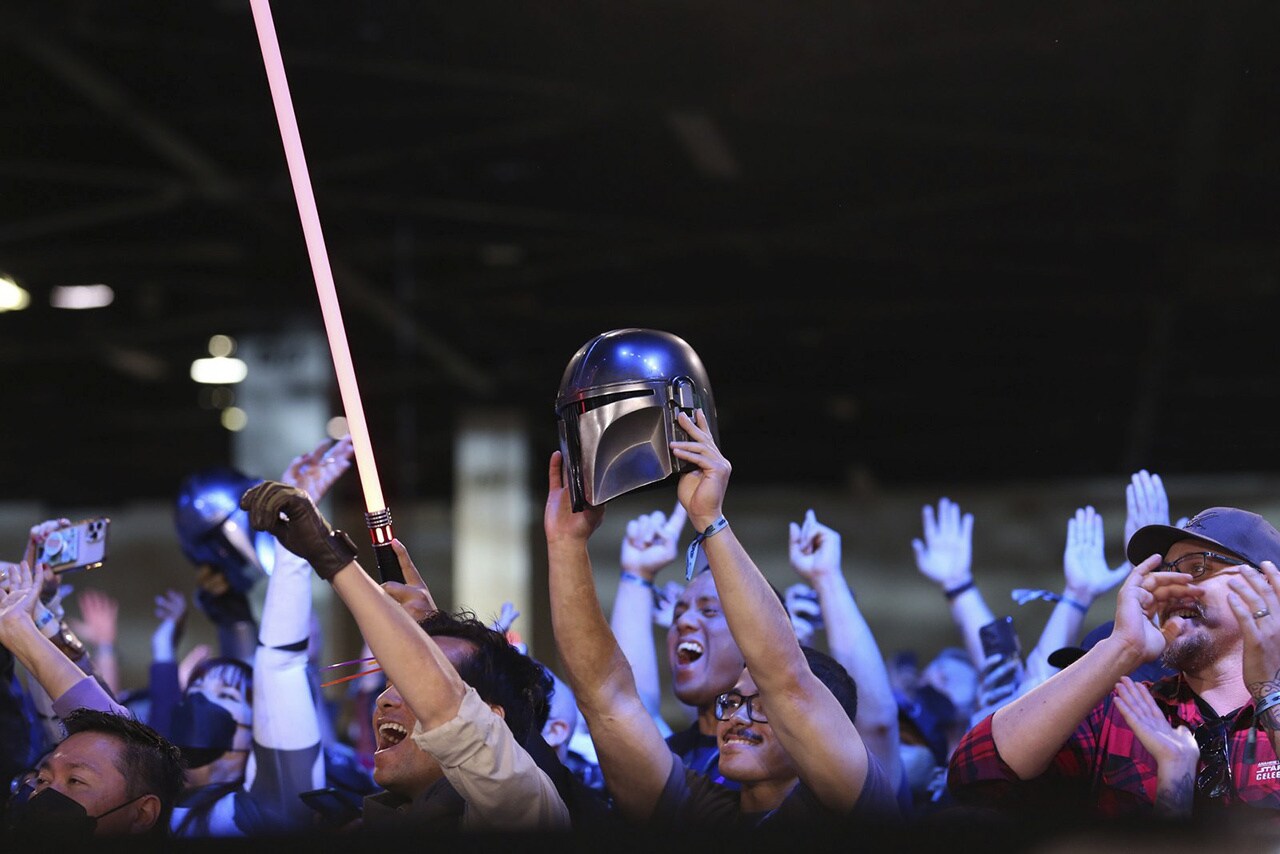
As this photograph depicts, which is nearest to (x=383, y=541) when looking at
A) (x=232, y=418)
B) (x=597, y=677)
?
(x=597, y=677)

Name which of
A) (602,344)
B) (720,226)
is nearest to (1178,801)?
(602,344)

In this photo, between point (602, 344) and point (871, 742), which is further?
point (871, 742)

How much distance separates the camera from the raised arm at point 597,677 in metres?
2.71

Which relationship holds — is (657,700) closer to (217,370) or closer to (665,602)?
(665,602)

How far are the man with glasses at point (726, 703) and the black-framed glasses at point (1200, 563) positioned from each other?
66cm

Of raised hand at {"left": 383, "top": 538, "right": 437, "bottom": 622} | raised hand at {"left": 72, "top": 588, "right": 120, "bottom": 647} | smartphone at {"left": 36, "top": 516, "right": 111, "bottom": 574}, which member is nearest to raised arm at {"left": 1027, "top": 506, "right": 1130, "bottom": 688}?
raised hand at {"left": 383, "top": 538, "right": 437, "bottom": 622}

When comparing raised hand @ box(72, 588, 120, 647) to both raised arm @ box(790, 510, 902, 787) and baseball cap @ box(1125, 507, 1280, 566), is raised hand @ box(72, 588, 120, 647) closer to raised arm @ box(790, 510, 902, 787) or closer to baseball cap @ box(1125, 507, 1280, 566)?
raised arm @ box(790, 510, 902, 787)

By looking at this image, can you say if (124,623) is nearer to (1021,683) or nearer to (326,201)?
(326,201)

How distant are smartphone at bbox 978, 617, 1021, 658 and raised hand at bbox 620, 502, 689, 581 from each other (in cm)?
75

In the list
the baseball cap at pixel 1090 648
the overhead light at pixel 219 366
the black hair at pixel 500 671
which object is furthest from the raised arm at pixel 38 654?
the overhead light at pixel 219 366

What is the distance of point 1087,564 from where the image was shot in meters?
3.45

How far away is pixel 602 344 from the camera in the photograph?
2.62 m

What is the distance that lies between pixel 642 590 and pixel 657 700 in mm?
300

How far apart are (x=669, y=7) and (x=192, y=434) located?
8.48 meters
